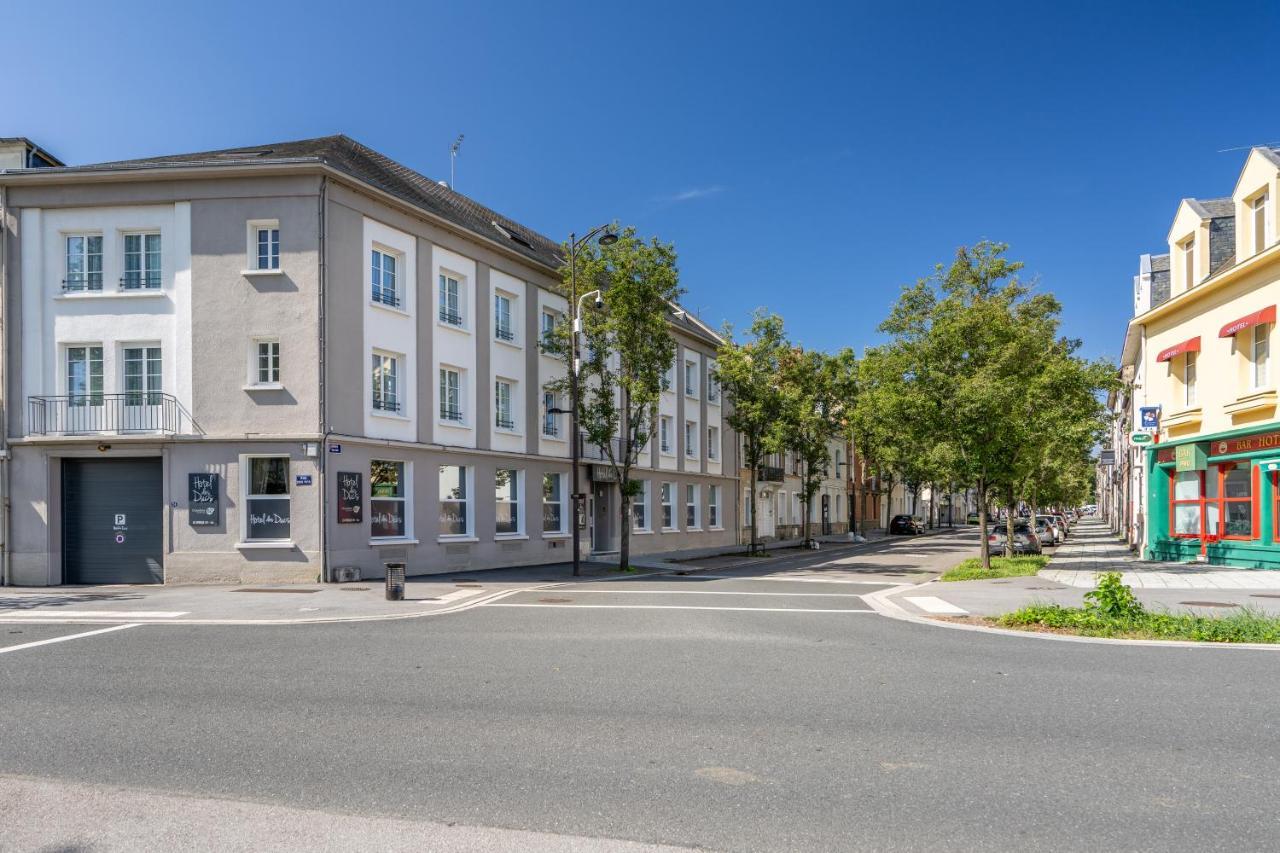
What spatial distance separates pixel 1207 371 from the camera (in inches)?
933

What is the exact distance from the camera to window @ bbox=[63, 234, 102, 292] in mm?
20000

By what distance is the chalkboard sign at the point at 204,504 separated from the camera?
19047 mm

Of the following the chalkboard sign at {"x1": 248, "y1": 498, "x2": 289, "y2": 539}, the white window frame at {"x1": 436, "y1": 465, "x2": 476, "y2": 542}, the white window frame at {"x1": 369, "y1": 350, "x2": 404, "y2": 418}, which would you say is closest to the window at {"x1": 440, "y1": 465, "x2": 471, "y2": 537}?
the white window frame at {"x1": 436, "y1": 465, "x2": 476, "y2": 542}

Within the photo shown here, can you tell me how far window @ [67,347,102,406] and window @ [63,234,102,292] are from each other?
1507mm

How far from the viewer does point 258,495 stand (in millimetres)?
19266

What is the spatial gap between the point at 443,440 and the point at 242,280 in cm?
641

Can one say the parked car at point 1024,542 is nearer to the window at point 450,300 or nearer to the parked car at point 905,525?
the parked car at point 905,525

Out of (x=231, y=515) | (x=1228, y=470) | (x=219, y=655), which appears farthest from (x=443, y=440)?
(x=1228, y=470)

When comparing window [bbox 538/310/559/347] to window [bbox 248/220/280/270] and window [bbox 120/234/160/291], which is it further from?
window [bbox 120/234/160/291]

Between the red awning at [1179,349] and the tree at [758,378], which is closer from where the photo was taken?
the red awning at [1179,349]

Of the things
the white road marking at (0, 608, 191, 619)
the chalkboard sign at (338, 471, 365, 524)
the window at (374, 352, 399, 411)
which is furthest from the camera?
the window at (374, 352, 399, 411)

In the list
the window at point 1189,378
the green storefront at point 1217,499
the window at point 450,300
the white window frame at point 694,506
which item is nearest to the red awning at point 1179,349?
the window at point 1189,378

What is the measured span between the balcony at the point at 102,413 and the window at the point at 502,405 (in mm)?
8643

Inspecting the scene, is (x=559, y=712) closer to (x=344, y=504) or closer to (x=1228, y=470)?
(x=344, y=504)
